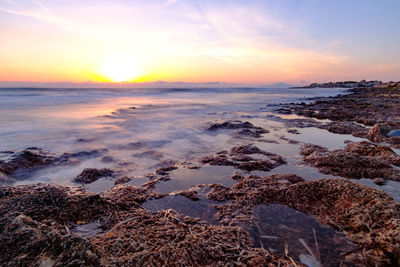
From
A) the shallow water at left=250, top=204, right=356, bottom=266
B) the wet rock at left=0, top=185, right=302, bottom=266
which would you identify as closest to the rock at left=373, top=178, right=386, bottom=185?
the shallow water at left=250, top=204, right=356, bottom=266

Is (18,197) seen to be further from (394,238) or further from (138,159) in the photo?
(394,238)

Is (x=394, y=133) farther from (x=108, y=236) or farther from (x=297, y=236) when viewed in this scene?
(x=108, y=236)

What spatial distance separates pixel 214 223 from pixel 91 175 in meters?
2.84

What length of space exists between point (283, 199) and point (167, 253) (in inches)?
78.2

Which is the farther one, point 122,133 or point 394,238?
point 122,133

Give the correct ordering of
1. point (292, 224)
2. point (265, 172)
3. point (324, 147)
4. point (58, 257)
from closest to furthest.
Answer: point (58, 257) → point (292, 224) → point (265, 172) → point (324, 147)

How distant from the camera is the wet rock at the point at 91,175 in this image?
4016 millimetres

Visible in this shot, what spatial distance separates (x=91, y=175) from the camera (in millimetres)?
4152

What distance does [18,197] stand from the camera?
279cm

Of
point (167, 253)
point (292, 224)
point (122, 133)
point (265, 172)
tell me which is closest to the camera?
point (167, 253)

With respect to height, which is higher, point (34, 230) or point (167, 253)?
point (34, 230)

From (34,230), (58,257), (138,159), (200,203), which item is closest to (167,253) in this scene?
(58,257)

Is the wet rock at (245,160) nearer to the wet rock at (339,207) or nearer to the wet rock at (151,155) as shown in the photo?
the wet rock at (339,207)

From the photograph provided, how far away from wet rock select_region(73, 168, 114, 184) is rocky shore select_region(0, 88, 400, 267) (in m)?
0.02
